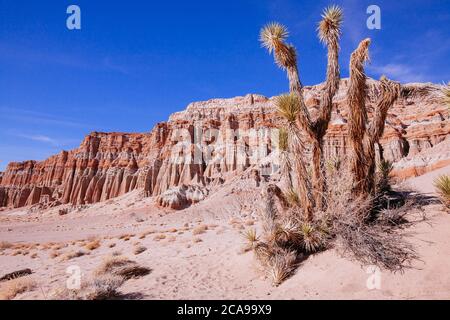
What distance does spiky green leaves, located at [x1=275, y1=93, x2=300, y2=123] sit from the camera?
7594 millimetres

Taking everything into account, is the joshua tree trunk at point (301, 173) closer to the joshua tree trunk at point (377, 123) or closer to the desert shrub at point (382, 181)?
the joshua tree trunk at point (377, 123)

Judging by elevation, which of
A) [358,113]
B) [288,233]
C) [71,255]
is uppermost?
[358,113]

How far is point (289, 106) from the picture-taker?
7590mm

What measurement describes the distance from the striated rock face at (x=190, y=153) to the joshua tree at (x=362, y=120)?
23.2 metres

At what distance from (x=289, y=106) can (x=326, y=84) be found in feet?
5.12

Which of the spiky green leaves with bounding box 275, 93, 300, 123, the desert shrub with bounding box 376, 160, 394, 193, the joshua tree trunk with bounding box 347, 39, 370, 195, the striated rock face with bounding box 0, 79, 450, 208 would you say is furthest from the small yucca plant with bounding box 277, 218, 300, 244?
the striated rock face with bounding box 0, 79, 450, 208

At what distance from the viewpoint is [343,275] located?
6.09 meters

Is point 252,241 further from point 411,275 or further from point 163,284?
point 411,275

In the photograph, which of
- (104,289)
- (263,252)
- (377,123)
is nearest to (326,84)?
(377,123)

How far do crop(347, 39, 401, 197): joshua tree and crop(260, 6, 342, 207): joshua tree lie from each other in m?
0.67

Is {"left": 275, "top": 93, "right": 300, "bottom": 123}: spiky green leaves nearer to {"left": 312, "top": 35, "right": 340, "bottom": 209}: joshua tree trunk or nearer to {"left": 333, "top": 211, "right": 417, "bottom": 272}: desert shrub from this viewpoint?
{"left": 312, "top": 35, "right": 340, "bottom": 209}: joshua tree trunk

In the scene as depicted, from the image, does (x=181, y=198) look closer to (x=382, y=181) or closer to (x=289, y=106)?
(x=382, y=181)

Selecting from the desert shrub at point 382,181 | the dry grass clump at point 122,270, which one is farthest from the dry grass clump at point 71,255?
the desert shrub at point 382,181

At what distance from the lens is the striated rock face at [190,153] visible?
4512 centimetres
